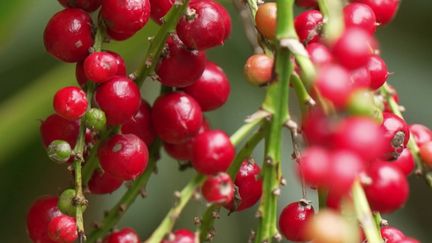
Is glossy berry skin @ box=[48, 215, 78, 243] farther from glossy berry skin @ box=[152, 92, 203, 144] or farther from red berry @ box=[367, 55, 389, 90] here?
red berry @ box=[367, 55, 389, 90]

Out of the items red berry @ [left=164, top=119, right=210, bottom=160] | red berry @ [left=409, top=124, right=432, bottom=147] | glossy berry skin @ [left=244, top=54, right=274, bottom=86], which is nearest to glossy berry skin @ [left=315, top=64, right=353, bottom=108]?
glossy berry skin @ [left=244, top=54, right=274, bottom=86]

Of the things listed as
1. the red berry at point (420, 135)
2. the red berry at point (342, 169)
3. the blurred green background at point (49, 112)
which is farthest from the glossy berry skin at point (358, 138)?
the blurred green background at point (49, 112)

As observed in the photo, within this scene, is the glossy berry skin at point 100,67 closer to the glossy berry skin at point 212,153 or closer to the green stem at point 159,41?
the green stem at point 159,41

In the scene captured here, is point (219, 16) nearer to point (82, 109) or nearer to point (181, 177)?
point (82, 109)

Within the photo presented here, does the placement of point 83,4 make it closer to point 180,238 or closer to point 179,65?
point 179,65

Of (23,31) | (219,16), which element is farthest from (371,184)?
(23,31)
